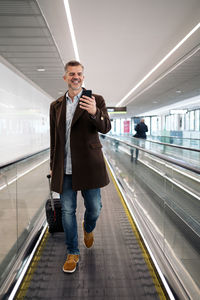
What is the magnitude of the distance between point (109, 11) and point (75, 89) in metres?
3.98

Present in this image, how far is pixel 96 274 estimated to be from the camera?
2660 millimetres

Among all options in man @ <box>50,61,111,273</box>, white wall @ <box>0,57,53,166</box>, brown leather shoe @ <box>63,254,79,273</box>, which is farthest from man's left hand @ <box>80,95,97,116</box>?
white wall @ <box>0,57,53,166</box>

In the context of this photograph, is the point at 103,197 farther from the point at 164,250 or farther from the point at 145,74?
the point at 145,74

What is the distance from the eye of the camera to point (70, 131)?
2500mm

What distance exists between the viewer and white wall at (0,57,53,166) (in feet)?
30.9

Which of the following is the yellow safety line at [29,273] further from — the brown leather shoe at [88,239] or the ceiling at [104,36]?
the ceiling at [104,36]

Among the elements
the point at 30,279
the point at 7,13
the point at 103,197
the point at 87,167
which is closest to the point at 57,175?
the point at 87,167

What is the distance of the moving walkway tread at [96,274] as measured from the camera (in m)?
2.35

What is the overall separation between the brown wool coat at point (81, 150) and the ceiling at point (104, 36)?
3.51m

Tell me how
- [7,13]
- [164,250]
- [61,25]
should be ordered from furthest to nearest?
[61,25] < [7,13] < [164,250]

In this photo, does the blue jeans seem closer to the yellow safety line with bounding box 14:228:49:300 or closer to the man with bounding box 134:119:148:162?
the yellow safety line with bounding box 14:228:49:300

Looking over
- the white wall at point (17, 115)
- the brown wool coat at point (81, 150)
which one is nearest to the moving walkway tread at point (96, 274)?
the brown wool coat at point (81, 150)

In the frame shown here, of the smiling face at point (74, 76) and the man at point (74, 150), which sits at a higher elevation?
the smiling face at point (74, 76)

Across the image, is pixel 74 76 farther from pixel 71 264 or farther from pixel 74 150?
pixel 71 264
